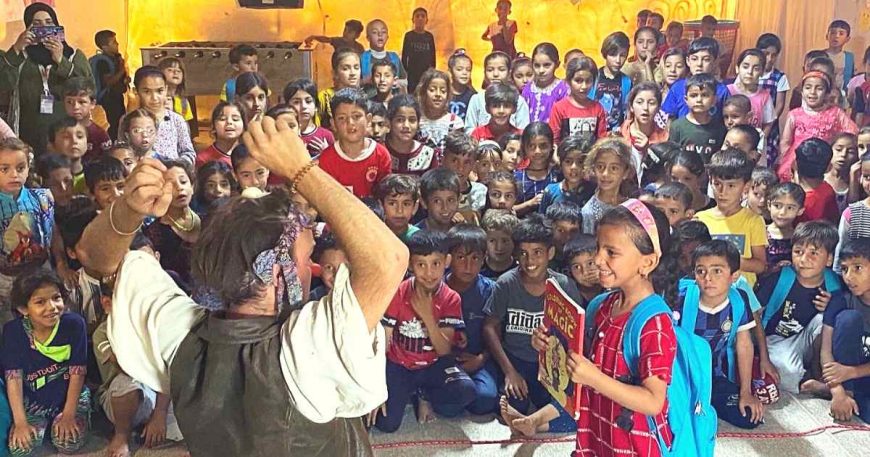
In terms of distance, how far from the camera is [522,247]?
367 cm

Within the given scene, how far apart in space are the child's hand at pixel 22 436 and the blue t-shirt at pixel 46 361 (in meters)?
0.11

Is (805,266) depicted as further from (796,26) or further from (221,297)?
(796,26)

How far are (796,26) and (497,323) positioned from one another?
696cm

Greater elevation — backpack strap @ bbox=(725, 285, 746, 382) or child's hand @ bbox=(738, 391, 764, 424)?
backpack strap @ bbox=(725, 285, 746, 382)

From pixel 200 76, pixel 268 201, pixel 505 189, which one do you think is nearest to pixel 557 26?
pixel 200 76

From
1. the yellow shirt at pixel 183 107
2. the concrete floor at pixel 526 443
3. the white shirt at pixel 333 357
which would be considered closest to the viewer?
the white shirt at pixel 333 357

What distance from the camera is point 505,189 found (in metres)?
4.31

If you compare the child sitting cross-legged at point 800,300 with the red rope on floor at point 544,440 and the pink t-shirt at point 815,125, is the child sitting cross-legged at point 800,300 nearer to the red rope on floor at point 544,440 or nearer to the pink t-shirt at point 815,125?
A: the red rope on floor at point 544,440

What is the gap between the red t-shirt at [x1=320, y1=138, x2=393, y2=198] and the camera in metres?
4.23

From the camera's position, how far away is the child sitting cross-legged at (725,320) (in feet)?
11.1

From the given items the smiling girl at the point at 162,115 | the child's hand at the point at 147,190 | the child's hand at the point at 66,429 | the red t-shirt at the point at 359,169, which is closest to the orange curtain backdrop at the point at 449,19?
the smiling girl at the point at 162,115

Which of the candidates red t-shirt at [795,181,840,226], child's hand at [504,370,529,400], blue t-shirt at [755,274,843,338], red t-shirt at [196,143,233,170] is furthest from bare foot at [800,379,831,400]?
red t-shirt at [196,143,233,170]

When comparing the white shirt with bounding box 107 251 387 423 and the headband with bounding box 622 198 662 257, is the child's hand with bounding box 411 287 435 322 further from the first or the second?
the white shirt with bounding box 107 251 387 423

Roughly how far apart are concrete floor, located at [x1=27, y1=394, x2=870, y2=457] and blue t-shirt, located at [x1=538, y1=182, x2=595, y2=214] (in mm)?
1321
